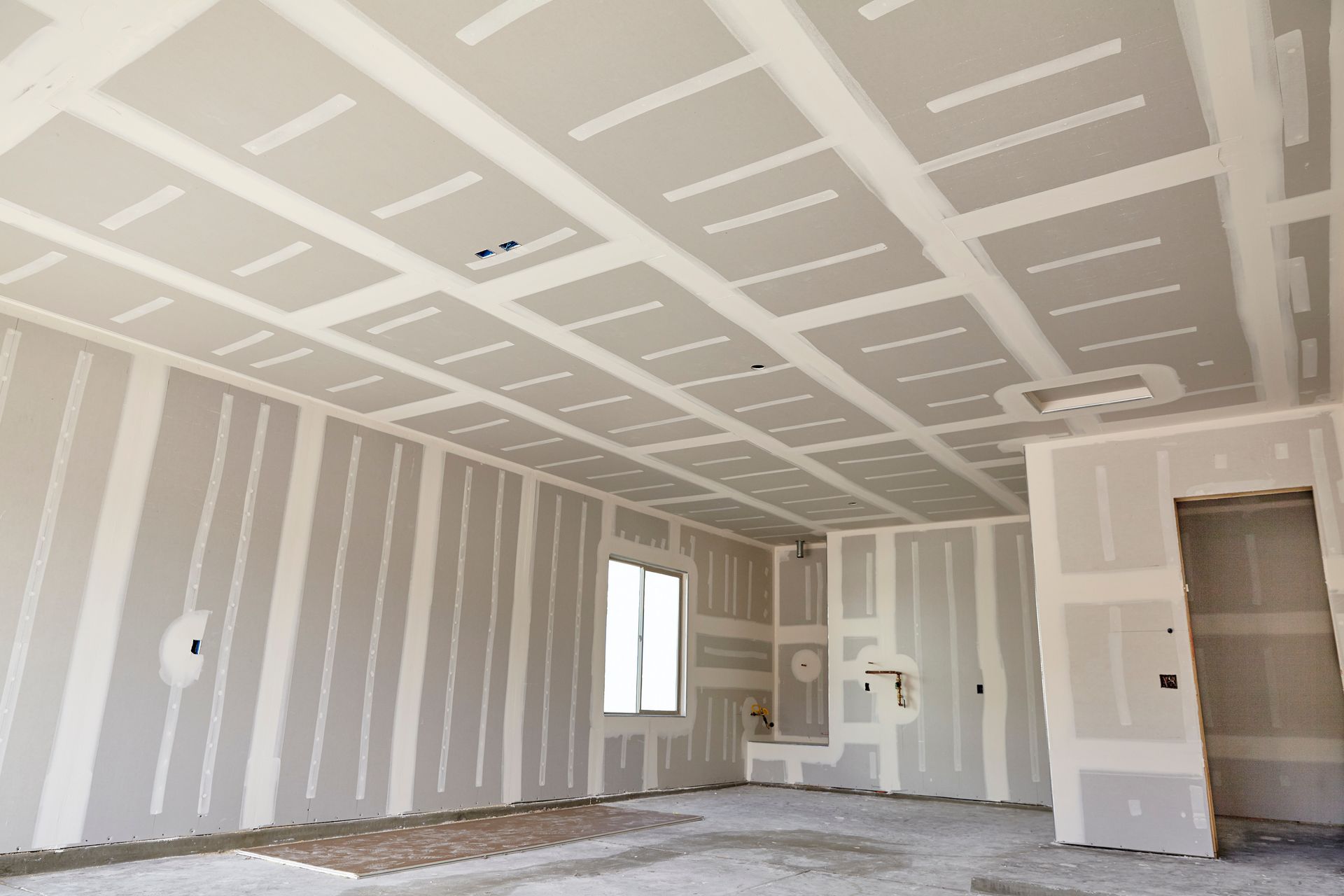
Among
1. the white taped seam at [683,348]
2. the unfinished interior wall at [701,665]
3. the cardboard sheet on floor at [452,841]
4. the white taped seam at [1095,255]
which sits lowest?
the cardboard sheet on floor at [452,841]

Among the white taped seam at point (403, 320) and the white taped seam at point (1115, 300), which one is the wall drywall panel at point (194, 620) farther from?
the white taped seam at point (1115, 300)

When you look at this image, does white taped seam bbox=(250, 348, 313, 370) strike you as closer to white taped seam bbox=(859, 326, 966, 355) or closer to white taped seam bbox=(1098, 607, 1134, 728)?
white taped seam bbox=(859, 326, 966, 355)

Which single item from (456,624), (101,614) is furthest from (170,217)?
(456,624)

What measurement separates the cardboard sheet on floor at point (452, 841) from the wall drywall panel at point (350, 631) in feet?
1.18

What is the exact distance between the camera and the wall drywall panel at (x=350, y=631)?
5684 mm

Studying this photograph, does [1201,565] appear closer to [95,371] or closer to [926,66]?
[926,66]

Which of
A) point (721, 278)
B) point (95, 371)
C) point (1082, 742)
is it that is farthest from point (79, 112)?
point (1082, 742)

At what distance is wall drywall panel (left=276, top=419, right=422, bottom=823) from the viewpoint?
5.68 metres

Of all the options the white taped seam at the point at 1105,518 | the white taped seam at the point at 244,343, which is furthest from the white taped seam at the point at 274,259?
the white taped seam at the point at 1105,518

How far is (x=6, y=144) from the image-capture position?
3.22 metres

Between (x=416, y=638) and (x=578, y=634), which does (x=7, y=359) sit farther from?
(x=578, y=634)

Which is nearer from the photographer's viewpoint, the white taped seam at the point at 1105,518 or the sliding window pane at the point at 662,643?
the white taped seam at the point at 1105,518

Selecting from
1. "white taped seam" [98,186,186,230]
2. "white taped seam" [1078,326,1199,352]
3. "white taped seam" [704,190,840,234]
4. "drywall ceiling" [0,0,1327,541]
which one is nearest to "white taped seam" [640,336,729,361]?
"drywall ceiling" [0,0,1327,541]

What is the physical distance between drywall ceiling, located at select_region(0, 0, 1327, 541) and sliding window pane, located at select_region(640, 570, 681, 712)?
12.8 ft
